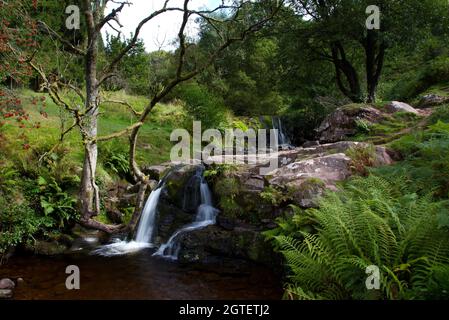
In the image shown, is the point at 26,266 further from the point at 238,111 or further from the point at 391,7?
the point at 238,111

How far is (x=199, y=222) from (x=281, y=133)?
11.1 metres

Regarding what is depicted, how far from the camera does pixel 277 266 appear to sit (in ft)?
25.3

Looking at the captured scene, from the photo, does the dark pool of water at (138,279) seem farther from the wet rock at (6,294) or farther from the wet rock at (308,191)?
the wet rock at (308,191)

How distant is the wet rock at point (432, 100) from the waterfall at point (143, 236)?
9136 mm

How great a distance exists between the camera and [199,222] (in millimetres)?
9805

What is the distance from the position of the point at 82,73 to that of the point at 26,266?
12638 mm

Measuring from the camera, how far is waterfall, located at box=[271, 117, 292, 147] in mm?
19056

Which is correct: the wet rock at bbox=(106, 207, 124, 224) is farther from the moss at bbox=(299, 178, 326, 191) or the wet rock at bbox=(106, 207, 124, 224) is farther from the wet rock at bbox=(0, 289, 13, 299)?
the moss at bbox=(299, 178, 326, 191)

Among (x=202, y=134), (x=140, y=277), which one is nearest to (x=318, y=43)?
(x=202, y=134)

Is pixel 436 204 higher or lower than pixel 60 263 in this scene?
higher

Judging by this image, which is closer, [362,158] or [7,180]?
[362,158]

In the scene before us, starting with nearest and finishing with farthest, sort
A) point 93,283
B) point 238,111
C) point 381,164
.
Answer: point 93,283 → point 381,164 → point 238,111

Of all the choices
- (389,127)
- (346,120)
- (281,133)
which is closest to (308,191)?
(389,127)

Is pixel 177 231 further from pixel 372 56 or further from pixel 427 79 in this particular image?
pixel 372 56
